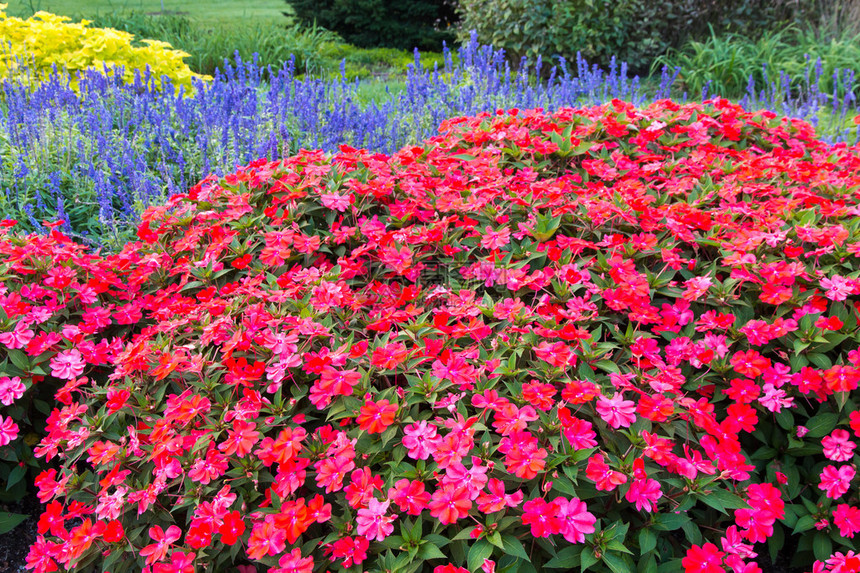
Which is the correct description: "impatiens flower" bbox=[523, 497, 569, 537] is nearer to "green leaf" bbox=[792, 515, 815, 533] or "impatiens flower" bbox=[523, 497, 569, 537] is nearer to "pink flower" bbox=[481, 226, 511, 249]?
"green leaf" bbox=[792, 515, 815, 533]

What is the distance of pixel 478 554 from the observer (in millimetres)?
1351

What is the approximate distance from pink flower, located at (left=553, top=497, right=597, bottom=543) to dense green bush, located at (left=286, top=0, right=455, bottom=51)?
11015 millimetres

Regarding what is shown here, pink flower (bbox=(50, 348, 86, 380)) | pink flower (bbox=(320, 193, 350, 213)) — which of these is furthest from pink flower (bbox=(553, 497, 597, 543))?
pink flower (bbox=(50, 348, 86, 380))

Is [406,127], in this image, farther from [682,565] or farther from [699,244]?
[682,565]

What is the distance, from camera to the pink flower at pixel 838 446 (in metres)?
1.67

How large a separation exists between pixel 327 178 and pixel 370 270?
1.55ft

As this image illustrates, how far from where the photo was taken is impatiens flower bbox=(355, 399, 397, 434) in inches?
58.7

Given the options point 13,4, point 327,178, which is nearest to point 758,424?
point 327,178

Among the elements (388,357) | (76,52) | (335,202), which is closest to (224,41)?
(76,52)

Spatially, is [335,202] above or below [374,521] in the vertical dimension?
above

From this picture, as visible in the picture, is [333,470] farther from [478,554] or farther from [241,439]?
[478,554]

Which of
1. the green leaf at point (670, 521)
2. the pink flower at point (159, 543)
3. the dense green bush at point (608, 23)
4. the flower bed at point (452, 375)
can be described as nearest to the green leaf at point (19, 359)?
the flower bed at point (452, 375)

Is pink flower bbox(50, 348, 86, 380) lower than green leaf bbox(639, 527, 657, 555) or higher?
higher

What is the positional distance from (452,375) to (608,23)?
284 inches
